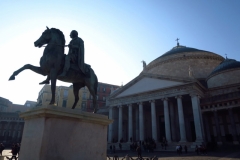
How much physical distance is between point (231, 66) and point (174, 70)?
1193cm

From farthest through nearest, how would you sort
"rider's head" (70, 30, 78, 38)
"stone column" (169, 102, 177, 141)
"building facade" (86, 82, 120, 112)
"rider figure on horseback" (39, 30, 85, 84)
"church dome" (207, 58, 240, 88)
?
"building facade" (86, 82, 120, 112)
"church dome" (207, 58, 240, 88)
"stone column" (169, 102, 177, 141)
"rider's head" (70, 30, 78, 38)
"rider figure on horseback" (39, 30, 85, 84)

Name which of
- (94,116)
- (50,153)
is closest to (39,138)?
(50,153)

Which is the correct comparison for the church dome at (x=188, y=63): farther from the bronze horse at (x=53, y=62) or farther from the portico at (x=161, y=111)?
the bronze horse at (x=53, y=62)

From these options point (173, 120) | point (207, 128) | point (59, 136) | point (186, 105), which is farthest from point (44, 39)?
point (186, 105)

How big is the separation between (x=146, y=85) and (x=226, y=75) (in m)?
12.5

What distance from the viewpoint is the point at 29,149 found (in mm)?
4316

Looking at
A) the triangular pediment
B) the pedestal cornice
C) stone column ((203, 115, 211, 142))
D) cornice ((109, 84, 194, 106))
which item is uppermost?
the triangular pediment

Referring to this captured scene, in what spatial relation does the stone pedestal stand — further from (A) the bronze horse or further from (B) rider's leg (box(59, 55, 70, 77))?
(B) rider's leg (box(59, 55, 70, 77))

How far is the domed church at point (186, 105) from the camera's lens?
25.4 metres

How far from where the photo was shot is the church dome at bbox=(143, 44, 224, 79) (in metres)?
37.9

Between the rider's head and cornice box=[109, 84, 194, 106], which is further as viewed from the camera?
cornice box=[109, 84, 194, 106]

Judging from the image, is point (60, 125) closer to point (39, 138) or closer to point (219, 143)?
point (39, 138)

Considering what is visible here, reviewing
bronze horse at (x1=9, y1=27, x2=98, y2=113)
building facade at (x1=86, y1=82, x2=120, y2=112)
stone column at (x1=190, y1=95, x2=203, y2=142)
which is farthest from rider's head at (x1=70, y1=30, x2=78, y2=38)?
building facade at (x1=86, y1=82, x2=120, y2=112)

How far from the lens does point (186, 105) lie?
3188cm
